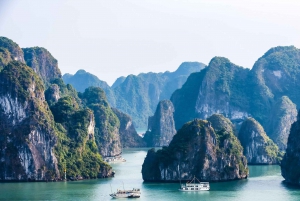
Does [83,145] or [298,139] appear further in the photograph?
[83,145]

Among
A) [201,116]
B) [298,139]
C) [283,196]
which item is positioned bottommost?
[283,196]

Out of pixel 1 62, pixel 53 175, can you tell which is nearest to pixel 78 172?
pixel 53 175

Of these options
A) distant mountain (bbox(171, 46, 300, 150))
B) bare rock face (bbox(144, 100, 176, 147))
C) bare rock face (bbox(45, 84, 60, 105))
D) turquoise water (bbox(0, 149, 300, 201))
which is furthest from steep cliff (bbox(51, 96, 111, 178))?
distant mountain (bbox(171, 46, 300, 150))

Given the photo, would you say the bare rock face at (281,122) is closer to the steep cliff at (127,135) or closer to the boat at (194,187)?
the steep cliff at (127,135)

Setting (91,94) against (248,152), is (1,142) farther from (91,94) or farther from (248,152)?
(91,94)

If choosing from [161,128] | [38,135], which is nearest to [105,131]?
[161,128]

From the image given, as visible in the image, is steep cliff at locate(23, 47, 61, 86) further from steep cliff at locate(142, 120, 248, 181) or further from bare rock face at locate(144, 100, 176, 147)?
steep cliff at locate(142, 120, 248, 181)

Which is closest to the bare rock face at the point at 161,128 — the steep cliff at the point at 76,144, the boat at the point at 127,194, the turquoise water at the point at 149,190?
the steep cliff at the point at 76,144
